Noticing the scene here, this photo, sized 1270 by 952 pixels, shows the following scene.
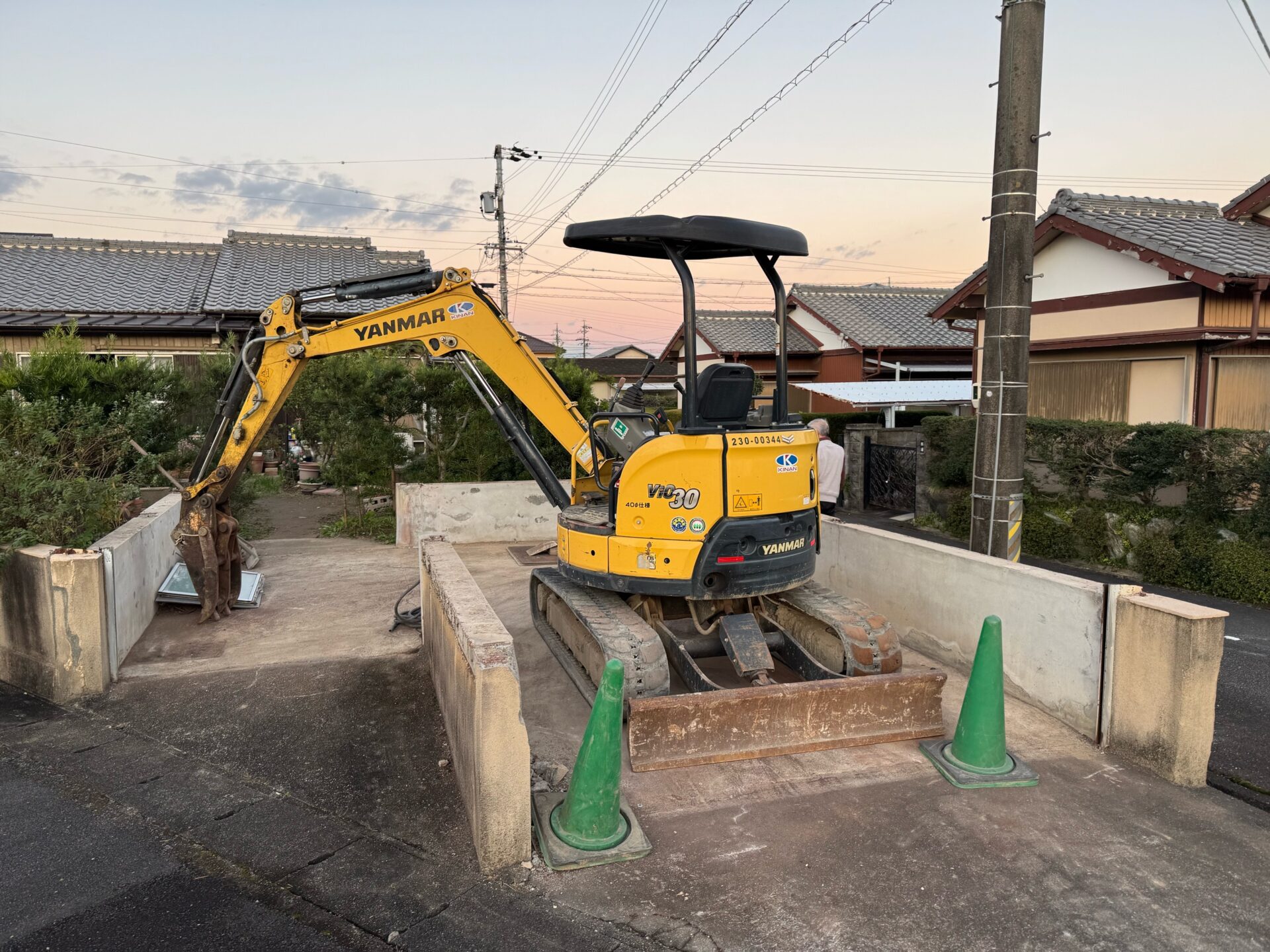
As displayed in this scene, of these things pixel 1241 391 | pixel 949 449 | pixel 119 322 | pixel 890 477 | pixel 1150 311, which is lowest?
pixel 890 477

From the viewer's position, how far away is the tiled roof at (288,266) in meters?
20.1

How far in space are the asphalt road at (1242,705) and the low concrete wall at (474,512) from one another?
7.14 metres

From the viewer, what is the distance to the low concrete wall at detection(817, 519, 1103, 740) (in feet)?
17.1

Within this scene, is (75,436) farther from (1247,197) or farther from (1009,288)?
(1247,197)

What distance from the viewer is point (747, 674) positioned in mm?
5488

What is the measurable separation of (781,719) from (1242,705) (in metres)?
3.47

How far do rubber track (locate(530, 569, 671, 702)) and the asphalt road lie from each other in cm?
316

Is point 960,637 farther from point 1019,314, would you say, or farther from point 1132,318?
point 1132,318

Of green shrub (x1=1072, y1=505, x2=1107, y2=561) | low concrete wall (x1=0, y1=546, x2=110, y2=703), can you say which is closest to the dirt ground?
low concrete wall (x1=0, y1=546, x2=110, y2=703)

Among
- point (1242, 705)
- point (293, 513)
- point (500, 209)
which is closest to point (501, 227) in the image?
point (500, 209)

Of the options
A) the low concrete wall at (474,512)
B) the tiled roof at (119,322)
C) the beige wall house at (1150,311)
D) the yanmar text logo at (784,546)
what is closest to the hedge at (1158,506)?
the beige wall house at (1150,311)

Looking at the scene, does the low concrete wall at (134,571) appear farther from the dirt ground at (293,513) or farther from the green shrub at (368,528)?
the dirt ground at (293,513)

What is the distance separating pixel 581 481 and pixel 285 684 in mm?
2917

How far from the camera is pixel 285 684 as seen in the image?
250 inches
